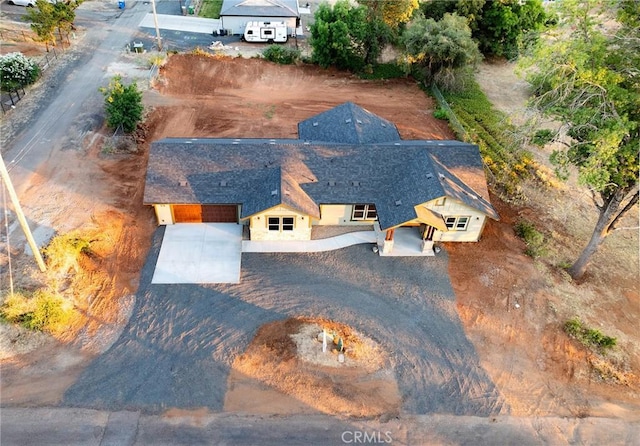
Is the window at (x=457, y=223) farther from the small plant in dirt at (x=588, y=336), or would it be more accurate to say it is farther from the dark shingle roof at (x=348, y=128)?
the dark shingle roof at (x=348, y=128)

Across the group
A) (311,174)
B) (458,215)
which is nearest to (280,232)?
(311,174)

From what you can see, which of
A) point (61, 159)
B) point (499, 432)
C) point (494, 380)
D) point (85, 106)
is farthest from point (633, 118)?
point (85, 106)

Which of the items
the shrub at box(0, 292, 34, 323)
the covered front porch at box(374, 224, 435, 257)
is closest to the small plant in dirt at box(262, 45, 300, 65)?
the covered front porch at box(374, 224, 435, 257)

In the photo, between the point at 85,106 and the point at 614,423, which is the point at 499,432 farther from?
the point at 85,106

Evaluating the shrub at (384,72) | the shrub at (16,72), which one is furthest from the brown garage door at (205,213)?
the shrub at (384,72)

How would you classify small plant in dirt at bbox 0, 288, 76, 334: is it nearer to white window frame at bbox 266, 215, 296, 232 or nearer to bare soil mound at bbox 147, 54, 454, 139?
white window frame at bbox 266, 215, 296, 232

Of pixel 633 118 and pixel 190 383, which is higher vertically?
pixel 633 118
